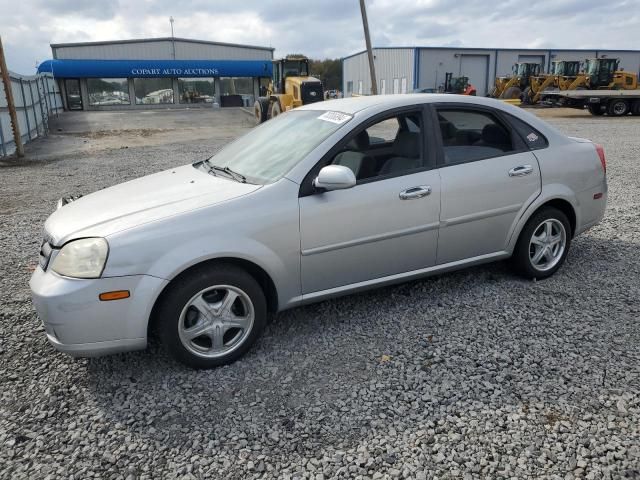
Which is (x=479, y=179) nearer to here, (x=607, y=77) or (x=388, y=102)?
(x=388, y=102)

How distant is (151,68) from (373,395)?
41.7m

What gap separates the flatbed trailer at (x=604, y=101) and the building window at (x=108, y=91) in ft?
102

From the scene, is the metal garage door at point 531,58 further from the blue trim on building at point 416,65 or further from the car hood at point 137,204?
the car hood at point 137,204

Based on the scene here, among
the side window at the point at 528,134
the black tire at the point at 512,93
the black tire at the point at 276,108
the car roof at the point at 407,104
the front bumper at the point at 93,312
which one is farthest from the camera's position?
the black tire at the point at 512,93

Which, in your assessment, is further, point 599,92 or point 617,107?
point 617,107

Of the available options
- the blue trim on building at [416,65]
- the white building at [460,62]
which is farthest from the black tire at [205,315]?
the blue trim on building at [416,65]

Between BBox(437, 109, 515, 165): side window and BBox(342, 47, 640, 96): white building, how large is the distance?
37.3 metres

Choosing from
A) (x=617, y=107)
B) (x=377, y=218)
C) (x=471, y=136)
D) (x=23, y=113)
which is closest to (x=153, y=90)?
(x=23, y=113)

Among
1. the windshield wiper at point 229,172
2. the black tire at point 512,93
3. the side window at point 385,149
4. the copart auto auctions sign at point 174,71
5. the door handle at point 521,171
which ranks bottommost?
the door handle at point 521,171

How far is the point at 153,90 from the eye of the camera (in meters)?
41.6

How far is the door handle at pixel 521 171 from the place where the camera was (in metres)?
4.07

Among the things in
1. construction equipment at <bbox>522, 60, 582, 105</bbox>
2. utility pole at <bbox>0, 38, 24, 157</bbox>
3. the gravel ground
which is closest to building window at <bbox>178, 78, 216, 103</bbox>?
construction equipment at <bbox>522, 60, 582, 105</bbox>

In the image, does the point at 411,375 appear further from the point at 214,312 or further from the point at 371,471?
the point at 214,312

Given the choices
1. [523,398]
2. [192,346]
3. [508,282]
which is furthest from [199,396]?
[508,282]
